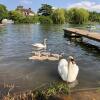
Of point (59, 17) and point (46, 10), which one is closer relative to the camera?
point (59, 17)

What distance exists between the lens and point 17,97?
1162 centimetres

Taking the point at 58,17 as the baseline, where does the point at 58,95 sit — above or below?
above

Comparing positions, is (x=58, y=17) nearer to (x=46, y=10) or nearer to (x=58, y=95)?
(x=46, y=10)

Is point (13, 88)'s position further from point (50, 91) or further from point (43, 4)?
point (43, 4)

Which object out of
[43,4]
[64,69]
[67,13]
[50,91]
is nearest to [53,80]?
[64,69]

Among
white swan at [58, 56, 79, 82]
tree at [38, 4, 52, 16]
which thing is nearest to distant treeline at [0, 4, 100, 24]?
tree at [38, 4, 52, 16]

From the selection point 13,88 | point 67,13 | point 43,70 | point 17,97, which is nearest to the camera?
Answer: point 17,97

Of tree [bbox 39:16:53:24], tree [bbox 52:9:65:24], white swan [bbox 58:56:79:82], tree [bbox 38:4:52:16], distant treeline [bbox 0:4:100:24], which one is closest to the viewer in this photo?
white swan [bbox 58:56:79:82]

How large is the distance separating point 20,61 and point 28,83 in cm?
662

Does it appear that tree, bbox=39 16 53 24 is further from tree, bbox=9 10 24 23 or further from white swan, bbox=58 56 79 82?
white swan, bbox=58 56 79 82

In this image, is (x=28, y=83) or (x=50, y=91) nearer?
(x=50, y=91)

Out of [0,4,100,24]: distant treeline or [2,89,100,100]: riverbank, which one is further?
[0,4,100,24]: distant treeline

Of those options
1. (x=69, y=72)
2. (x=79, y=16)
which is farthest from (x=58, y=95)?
(x=79, y=16)

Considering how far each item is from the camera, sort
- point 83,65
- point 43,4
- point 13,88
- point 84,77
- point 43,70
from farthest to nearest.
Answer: point 43,4, point 83,65, point 43,70, point 84,77, point 13,88
